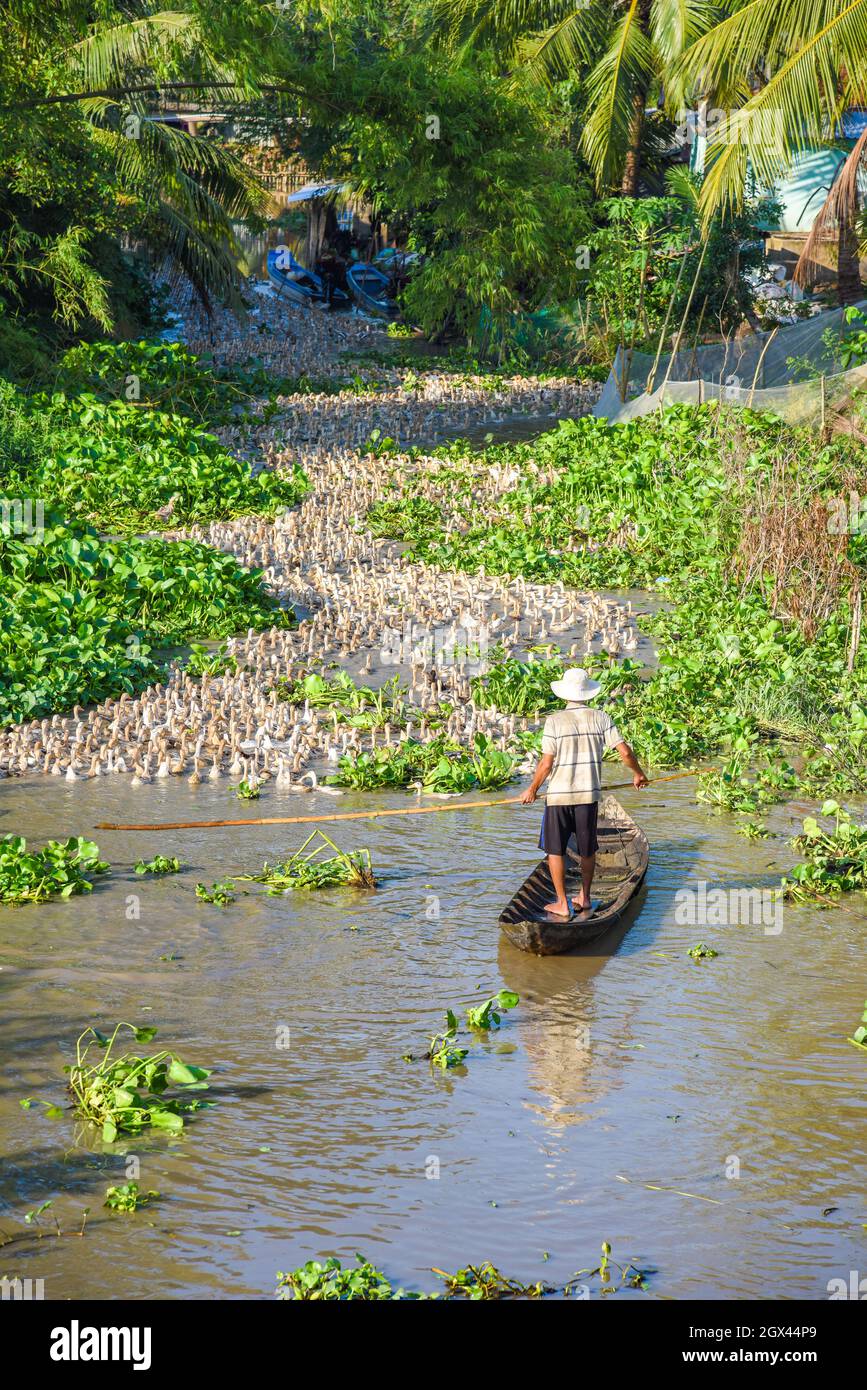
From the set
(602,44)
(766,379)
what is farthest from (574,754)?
(602,44)

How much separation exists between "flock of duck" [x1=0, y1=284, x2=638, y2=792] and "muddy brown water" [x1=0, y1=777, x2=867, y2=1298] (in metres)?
1.37

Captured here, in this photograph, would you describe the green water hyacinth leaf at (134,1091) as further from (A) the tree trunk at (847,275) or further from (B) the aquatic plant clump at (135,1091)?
(A) the tree trunk at (847,275)

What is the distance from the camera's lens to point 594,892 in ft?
26.9

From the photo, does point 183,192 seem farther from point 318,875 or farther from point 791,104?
point 318,875

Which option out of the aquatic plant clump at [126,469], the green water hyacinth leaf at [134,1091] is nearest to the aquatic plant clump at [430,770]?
the green water hyacinth leaf at [134,1091]

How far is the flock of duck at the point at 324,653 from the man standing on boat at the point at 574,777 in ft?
7.88

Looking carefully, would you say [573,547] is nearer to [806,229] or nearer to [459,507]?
[459,507]

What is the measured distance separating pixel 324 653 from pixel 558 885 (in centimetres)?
510

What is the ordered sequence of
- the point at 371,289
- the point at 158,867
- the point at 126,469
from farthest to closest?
1. the point at 371,289
2. the point at 126,469
3. the point at 158,867

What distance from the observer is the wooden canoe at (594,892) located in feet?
23.5

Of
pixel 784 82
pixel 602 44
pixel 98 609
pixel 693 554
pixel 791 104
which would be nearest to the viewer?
pixel 98 609

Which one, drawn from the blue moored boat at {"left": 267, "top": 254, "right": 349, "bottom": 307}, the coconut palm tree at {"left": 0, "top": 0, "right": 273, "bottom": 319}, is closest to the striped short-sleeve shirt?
the coconut palm tree at {"left": 0, "top": 0, "right": 273, "bottom": 319}

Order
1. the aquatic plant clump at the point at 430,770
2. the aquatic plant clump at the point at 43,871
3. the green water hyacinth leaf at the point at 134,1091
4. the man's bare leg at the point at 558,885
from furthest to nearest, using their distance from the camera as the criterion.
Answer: the aquatic plant clump at the point at 430,770 → the aquatic plant clump at the point at 43,871 → the man's bare leg at the point at 558,885 → the green water hyacinth leaf at the point at 134,1091

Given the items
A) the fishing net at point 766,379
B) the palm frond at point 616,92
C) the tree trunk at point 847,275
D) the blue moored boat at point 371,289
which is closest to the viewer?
the fishing net at point 766,379
